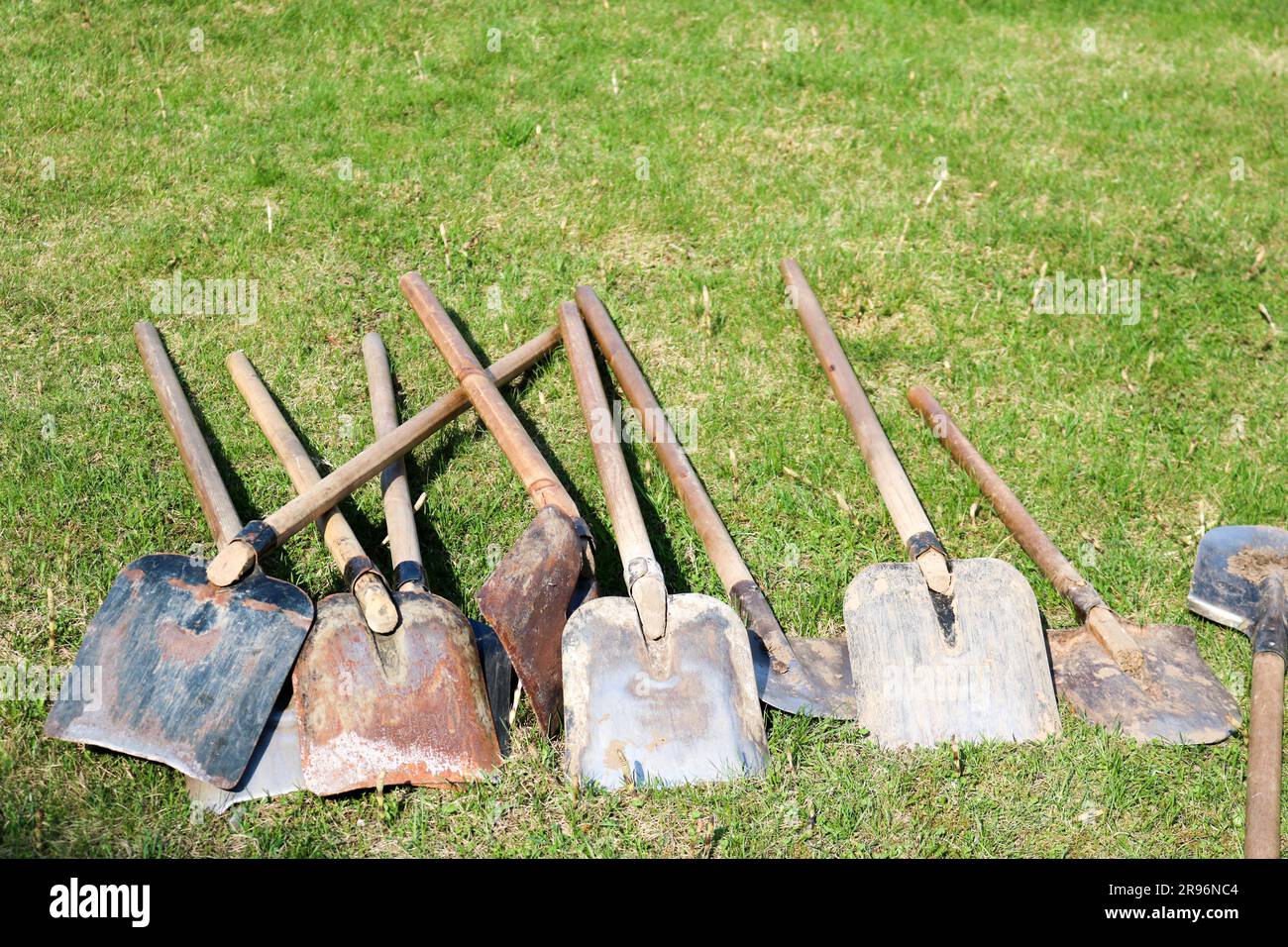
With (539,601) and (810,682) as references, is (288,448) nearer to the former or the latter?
(539,601)

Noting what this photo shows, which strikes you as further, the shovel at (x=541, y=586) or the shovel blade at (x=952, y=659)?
the shovel blade at (x=952, y=659)

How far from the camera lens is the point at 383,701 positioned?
314 cm

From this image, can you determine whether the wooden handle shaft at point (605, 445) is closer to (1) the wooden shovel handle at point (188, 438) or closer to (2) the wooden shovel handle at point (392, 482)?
(2) the wooden shovel handle at point (392, 482)

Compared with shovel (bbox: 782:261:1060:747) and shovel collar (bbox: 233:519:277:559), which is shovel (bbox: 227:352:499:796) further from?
shovel (bbox: 782:261:1060:747)

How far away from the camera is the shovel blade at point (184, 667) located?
298cm

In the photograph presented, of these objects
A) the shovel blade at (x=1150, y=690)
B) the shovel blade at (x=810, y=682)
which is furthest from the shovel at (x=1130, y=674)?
the shovel blade at (x=810, y=682)

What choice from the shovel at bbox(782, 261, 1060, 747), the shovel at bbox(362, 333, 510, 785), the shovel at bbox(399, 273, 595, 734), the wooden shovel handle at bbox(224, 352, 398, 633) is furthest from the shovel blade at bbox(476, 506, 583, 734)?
the shovel at bbox(782, 261, 1060, 747)

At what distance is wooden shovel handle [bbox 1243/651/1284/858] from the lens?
120 inches

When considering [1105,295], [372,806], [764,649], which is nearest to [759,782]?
[764,649]

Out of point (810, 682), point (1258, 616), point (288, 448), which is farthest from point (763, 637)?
point (288, 448)

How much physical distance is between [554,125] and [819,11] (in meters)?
2.42

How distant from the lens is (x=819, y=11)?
7.41m

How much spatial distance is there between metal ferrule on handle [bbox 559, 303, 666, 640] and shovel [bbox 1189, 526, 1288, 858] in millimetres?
1794

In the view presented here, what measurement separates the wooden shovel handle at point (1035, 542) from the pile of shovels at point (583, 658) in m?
0.01
